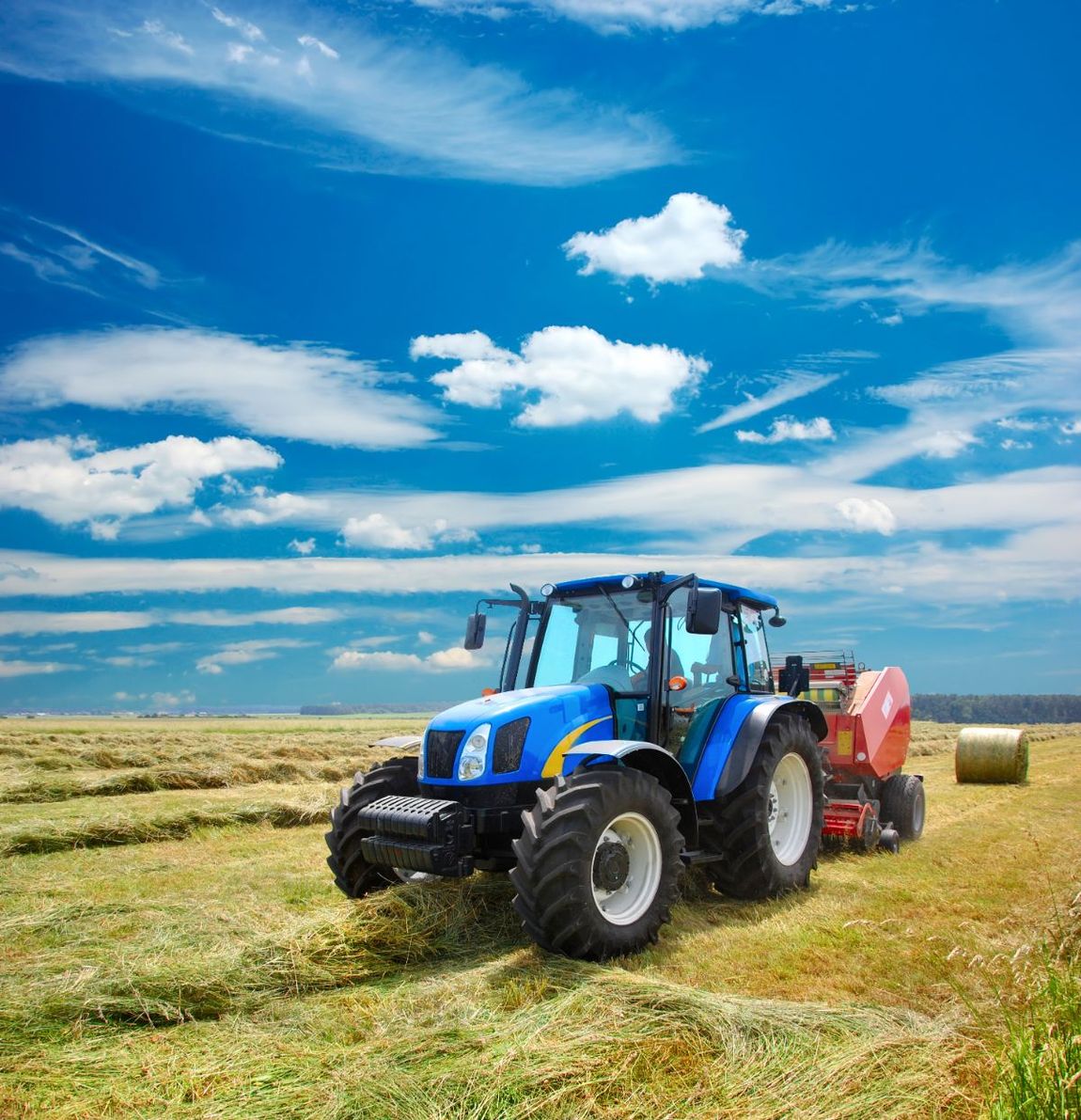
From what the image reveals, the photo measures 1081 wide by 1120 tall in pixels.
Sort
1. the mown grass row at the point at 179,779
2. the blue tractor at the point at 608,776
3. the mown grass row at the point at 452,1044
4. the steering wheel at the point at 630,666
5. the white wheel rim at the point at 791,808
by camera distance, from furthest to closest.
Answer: the mown grass row at the point at 179,779, the white wheel rim at the point at 791,808, the steering wheel at the point at 630,666, the blue tractor at the point at 608,776, the mown grass row at the point at 452,1044

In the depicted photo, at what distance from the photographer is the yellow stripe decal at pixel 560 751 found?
20.1 ft

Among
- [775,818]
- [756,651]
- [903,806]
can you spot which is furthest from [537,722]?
[903,806]

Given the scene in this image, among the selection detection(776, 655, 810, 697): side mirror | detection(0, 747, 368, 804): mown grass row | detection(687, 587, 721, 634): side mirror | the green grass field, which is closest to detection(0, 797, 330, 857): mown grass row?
the green grass field

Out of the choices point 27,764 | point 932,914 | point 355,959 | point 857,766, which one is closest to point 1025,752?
point 857,766

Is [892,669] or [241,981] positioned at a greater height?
[892,669]

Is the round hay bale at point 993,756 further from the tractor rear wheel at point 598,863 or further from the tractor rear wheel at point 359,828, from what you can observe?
the tractor rear wheel at point 359,828

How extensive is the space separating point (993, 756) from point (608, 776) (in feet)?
38.9

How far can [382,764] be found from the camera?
6.98 m

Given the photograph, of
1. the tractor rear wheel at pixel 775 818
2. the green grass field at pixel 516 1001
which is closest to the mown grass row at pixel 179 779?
the green grass field at pixel 516 1001

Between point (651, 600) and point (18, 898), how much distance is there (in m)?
5.23

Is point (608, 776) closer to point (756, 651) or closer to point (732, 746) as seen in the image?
point (732, 746)

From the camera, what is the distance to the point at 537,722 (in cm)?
616

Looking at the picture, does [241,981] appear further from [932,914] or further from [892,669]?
[892,669]

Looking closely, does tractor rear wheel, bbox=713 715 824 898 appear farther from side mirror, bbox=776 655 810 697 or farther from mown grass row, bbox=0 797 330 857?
mown grass row, bbox=0 797 330 857
